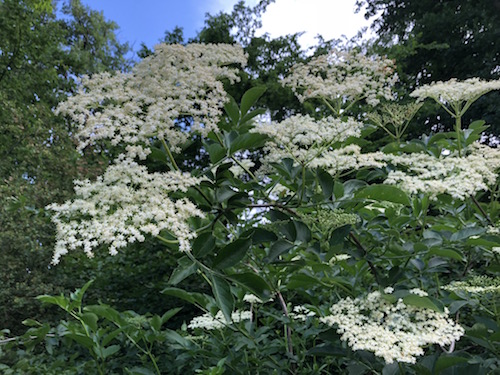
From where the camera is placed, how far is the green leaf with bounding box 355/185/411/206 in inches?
49.6

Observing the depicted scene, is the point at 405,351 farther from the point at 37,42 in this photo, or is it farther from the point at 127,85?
the point at 37,42

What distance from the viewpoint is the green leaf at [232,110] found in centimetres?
138

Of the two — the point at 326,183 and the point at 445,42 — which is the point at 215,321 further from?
the point at 445,42

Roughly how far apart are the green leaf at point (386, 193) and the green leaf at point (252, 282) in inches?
17.6

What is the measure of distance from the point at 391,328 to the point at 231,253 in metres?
0.53

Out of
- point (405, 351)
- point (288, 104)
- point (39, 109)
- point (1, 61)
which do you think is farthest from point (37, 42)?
point (405, 351)

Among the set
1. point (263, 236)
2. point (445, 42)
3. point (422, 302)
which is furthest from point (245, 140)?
point (445, 42)

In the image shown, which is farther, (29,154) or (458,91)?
(29,154)

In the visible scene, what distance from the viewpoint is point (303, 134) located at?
4.60 feet

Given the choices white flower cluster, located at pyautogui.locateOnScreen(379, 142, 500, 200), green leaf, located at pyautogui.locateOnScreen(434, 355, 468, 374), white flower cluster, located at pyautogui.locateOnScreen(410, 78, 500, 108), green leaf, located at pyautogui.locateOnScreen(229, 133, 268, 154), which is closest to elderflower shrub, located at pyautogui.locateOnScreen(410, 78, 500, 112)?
white flower cluster, located at pyautogui.locateOnScreen(410, 78, 500, 108)

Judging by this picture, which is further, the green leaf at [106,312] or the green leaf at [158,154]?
the green leaf at [106,312]

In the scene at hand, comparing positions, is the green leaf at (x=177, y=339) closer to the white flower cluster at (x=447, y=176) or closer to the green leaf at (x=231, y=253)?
the green leaf at (x=231, y=253)

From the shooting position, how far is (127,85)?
1.30 metres

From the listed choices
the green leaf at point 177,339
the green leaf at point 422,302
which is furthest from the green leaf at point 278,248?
the green leaf at point 177,339
